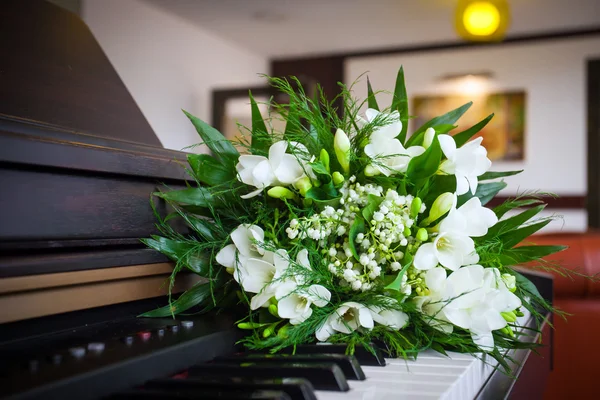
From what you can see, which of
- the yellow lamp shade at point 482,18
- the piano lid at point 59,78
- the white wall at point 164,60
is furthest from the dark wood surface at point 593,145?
the piano lid at point 59,78

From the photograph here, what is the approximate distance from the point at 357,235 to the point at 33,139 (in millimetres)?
457

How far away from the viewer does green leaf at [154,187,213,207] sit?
1.00 m

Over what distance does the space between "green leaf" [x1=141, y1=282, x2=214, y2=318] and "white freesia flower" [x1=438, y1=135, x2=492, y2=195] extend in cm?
42

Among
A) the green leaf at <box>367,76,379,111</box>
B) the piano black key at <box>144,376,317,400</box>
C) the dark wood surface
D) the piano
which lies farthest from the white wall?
the piano black key at <box>144,376,317,400</box>

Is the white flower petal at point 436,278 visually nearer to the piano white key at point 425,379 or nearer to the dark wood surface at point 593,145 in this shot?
the piano white key at point 425,379

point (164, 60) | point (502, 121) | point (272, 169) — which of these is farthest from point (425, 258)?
point (502, 121)

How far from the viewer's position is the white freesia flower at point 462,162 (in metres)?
0.94

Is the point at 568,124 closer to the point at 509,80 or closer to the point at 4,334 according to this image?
the point at 509,80

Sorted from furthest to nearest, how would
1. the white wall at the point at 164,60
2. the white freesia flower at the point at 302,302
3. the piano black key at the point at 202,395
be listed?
the white wall at the point at 164,60 → the white freesia flower at the point at 302,302 → the piano black key at the point at 202,395

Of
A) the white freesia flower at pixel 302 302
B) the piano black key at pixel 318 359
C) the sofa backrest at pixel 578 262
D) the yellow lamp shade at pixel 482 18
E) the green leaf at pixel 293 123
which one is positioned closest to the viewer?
the piano black key at pixel 318 359

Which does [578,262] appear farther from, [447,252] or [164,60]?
[164,60]

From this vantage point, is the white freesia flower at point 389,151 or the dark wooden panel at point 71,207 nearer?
the dark wooden panel at point 71,207

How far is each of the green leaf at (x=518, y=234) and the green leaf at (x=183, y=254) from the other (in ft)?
1.62

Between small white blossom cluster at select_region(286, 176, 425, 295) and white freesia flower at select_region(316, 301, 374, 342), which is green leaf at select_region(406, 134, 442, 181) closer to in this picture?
small white blossom cluster at select_region(286, 176, 425, 295)
